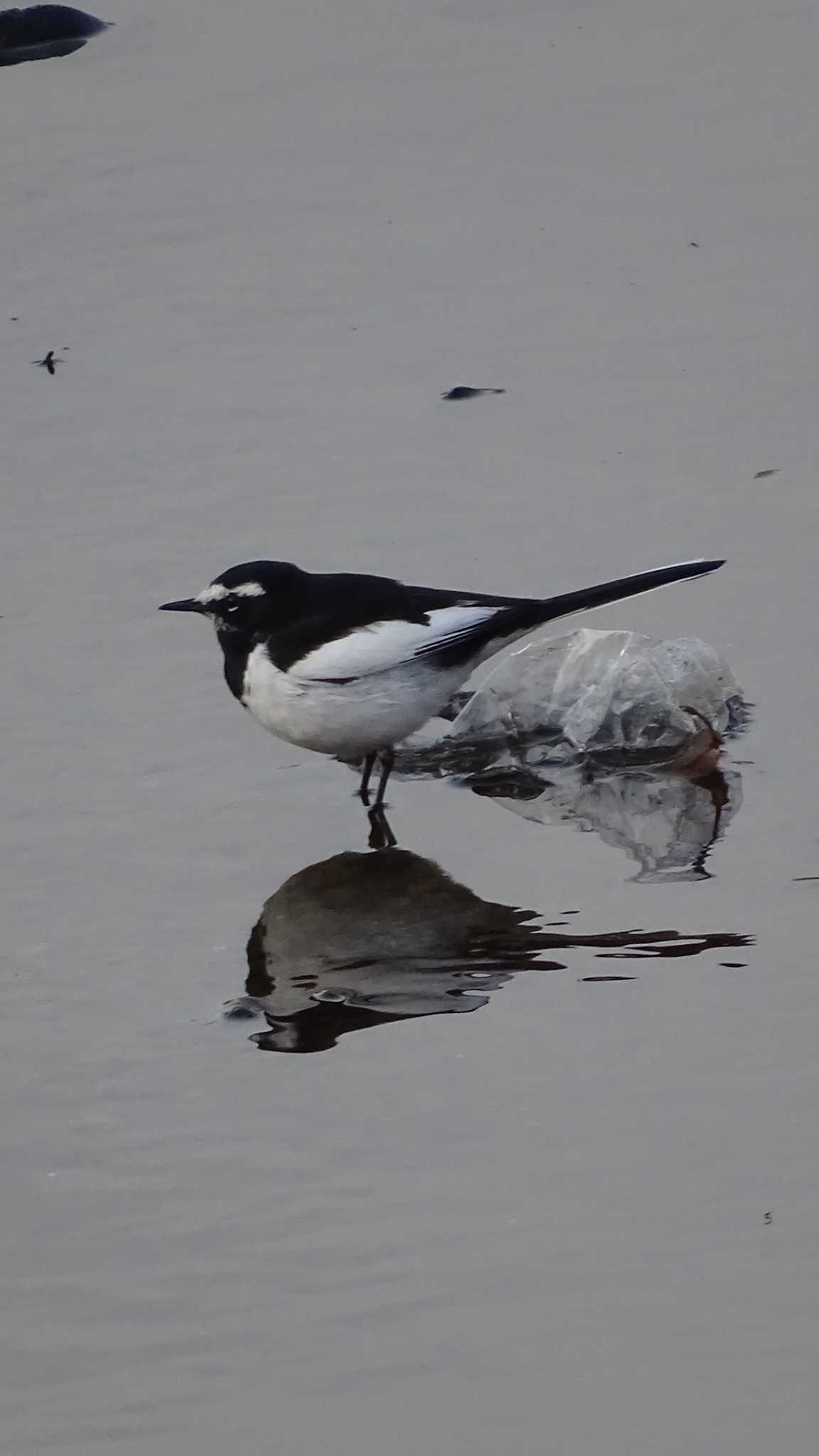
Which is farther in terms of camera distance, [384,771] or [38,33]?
[38,33]

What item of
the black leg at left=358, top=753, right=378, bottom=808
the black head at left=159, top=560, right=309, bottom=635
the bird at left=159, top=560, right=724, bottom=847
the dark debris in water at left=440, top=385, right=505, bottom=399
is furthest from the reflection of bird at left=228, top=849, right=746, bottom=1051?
the dark debris in water at left=440, top=385, right=505, bottom=399

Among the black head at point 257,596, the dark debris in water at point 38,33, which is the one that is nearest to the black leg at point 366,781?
the black head at point 257,596

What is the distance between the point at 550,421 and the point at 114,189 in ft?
11.0

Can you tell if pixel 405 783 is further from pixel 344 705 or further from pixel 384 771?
pixel 344 705

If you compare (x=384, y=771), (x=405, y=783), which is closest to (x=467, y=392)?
(x=405, y=783)

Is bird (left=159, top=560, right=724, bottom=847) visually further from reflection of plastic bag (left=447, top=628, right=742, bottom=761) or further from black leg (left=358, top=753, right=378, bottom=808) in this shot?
reflection of plastic bag (left=447, top=628, right=742, bottom=761)

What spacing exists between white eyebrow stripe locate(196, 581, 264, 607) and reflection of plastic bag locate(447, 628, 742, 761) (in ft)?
2.34

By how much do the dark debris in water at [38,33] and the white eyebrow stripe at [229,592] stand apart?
22.1ft

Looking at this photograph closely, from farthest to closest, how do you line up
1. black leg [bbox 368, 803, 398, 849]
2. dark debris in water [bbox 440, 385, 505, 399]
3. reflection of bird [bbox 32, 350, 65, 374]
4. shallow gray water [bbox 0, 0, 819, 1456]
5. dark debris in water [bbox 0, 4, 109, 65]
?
1. dark debris in water [bbox 0, 4, 109, 65]
2. reflection of bird [bbox 32, 350, 65, 374]
3. dark debris in water [bbox 440, 385, 505, 399]
4. black leg [bbox 368, 803, 398, 849]
5. shallow gray water [bbox 0, 0, 819, 1456]

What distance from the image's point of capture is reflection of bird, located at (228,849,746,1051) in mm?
4555

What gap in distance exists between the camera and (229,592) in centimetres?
572

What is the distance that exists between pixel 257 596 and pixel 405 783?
628 mm

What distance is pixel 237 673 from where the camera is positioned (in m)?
5.65

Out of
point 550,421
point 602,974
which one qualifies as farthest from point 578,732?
point 550,421
